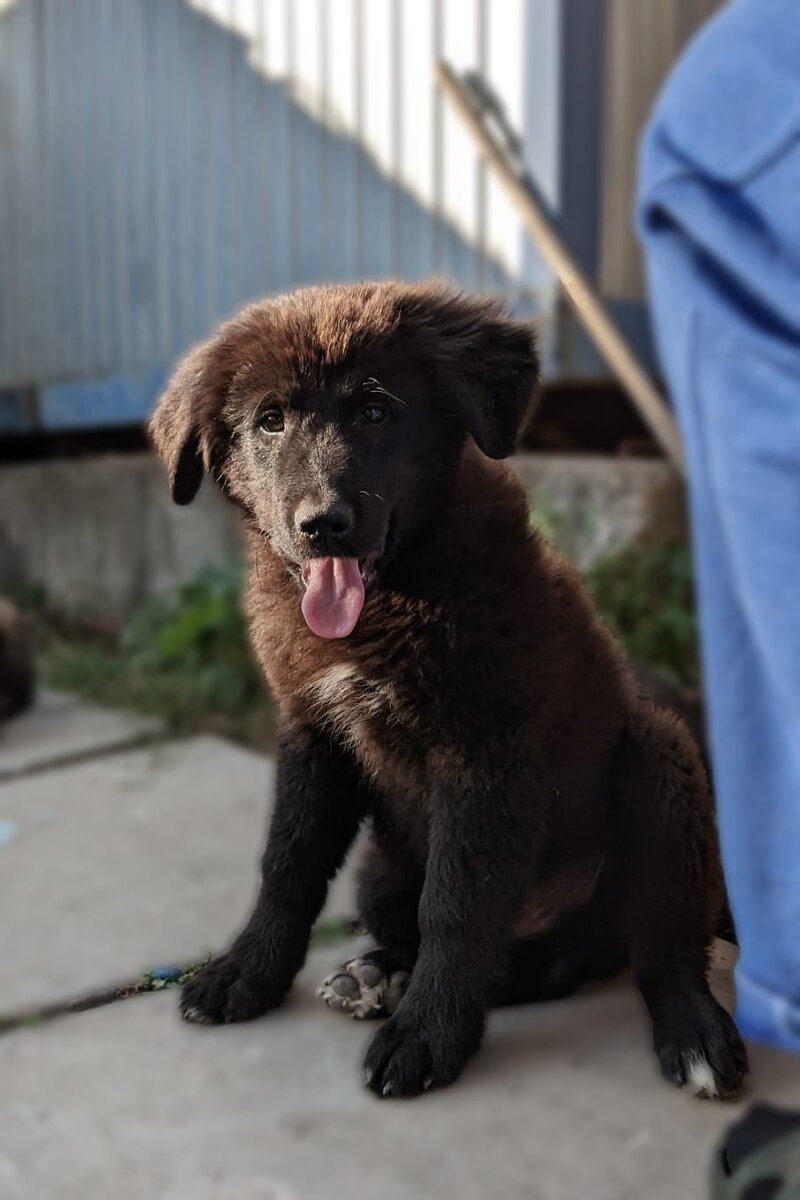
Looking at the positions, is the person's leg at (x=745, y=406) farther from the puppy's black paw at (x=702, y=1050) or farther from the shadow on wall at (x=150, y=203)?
the shadow on wall at (x=150, y=203)

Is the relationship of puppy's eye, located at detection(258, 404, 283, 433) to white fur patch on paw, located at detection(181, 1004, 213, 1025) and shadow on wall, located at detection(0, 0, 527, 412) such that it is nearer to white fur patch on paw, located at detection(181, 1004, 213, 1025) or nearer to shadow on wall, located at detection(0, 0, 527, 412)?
white fur patch on paw, located at detection(181, 1004, 213, 1025)

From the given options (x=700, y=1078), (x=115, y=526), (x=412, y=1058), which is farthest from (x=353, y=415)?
(x=115, y=526)

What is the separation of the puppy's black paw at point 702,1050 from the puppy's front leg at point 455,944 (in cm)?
20

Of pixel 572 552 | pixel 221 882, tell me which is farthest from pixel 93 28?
pixel 221 882

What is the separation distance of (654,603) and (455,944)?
102 inches

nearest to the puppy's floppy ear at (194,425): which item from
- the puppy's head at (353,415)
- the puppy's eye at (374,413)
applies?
the puppy's head at (353,415)

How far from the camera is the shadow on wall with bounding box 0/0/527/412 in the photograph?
207 inches

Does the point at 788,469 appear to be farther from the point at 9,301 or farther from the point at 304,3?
the point at 9,301

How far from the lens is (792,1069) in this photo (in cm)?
129

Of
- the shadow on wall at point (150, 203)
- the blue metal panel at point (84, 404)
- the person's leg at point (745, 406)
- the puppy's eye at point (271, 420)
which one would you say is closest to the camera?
the person's leg at point (745, 406)

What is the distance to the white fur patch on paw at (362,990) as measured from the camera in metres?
1.41

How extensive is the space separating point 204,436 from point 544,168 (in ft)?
11.8

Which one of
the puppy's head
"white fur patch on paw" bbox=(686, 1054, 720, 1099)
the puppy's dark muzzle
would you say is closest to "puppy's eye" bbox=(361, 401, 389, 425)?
the puppy's head

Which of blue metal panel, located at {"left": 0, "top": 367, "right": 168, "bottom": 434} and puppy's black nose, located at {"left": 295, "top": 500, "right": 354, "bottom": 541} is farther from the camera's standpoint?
blue metal panel, located at {"left": 0, "top": 367, "right": 168, "bottom": 434}
